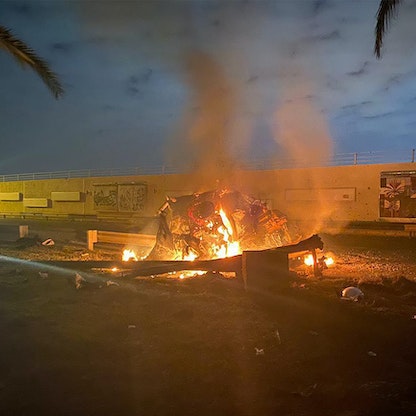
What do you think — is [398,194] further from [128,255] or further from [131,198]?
[131,198]

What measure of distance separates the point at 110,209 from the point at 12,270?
20117mm

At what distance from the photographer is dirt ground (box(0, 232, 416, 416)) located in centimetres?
375

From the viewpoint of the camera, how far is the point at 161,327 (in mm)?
5820

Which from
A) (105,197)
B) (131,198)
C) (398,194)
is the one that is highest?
(105,197)

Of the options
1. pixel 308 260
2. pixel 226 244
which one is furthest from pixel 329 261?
pixel 226 244

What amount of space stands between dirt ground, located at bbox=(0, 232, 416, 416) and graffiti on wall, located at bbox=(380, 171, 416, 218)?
10089 millimetres

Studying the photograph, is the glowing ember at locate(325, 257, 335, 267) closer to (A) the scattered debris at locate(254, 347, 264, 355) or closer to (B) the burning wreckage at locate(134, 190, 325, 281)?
(B) the burning wreckage at locate(134, 190, 325, 281)

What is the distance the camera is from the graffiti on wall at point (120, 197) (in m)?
28.4

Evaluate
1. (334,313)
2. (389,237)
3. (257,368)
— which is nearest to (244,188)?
(389,237)

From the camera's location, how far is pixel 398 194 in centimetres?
1823

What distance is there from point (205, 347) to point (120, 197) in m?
25.2

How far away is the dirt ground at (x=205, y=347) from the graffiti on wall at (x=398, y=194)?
10.1 m

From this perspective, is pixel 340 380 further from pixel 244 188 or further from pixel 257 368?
pixel 244 188

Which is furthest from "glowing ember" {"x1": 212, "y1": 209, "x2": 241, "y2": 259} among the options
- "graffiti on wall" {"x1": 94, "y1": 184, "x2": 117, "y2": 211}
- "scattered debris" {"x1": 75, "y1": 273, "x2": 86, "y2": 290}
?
"graffiti on wall" {"x1": 94, "y1": 184, "x2": 117, "y2": 211}
